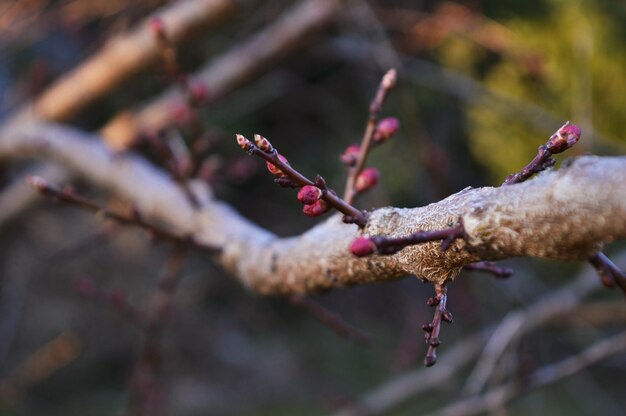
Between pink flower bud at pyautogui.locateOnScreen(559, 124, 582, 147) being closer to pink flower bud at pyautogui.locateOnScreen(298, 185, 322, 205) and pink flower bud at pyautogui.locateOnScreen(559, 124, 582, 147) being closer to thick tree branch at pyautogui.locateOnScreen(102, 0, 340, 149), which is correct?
pink flower bud at pyautogui.locateOnScreen(298, 185, 322, 205)

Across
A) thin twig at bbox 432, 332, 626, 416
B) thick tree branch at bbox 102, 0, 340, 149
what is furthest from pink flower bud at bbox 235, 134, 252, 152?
thick tree branch at bbox 102, 0, 340, 149

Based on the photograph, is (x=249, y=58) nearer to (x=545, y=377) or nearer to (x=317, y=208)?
(x=545, y=377)

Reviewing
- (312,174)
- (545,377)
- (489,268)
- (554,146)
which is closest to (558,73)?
(545,377)

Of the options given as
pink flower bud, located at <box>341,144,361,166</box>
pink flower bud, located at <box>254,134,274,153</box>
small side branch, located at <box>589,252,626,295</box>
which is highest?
pink flower bud, located at <box>254,134,274,153</box>

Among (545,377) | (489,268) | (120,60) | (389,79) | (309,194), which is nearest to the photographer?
(309,194)

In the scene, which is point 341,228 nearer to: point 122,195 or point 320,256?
point 320,256
